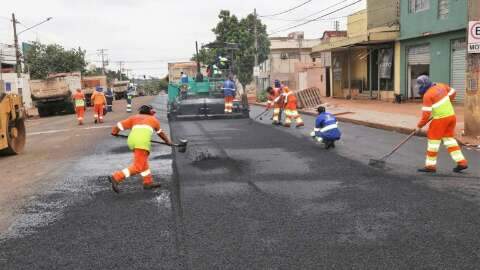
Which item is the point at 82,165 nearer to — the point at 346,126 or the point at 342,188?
the point at 342,188

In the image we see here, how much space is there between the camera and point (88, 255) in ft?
15.2

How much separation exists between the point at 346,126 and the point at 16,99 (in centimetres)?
935

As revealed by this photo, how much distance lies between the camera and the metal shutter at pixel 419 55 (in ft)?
75.9

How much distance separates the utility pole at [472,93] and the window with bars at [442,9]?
417 inches

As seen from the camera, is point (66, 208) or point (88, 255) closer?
point (88, 255)

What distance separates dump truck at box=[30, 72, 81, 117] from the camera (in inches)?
1134

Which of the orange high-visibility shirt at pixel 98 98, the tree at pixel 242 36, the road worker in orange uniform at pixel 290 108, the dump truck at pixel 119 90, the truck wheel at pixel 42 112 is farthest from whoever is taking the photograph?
the dump truck at pixel 119 90

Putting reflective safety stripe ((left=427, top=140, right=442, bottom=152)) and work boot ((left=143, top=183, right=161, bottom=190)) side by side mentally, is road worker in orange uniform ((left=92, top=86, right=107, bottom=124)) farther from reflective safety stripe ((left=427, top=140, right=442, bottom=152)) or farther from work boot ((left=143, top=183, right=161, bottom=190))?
reflective safety stripe ((left=427, top=140, right=442, bottom=152))

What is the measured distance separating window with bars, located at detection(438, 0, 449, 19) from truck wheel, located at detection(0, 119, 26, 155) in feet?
54.3

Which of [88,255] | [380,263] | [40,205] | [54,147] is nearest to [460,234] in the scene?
[380,263]

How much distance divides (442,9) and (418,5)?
2078 mm

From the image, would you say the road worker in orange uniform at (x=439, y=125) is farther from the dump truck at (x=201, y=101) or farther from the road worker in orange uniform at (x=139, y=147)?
the dump truck at (x=201, y=101)

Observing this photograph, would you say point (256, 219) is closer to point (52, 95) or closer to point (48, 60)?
point (52, 95)

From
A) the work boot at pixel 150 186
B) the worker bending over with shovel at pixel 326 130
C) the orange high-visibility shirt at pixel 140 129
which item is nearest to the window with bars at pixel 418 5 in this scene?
the worker bending over with shovel at pixel 326 130
